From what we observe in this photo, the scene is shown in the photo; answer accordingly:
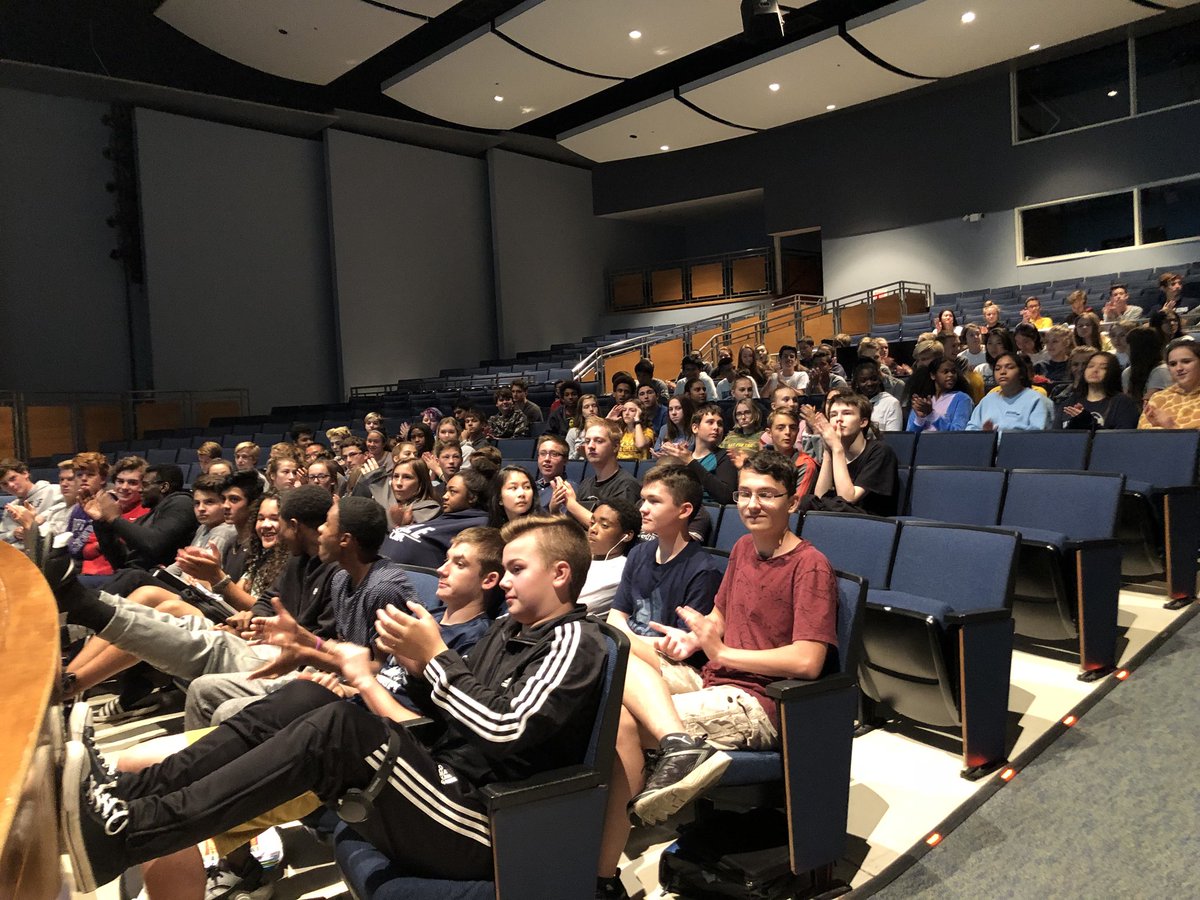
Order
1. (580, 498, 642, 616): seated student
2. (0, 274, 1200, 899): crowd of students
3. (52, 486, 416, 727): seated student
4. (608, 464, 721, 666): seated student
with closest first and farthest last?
1. (0, 274, 1200, 899): crowd of students
2. (52, 486, 416, 727): seated student
3. (608, 464, 721, 666): seated student
4. (580, 498, 642, 616): seated student

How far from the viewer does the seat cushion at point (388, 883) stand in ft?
4.44

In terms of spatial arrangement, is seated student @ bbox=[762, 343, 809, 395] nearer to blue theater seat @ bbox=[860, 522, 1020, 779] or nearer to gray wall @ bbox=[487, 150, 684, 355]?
Result: blue theater seat @ bbox=[860, 522, 1020, 779]

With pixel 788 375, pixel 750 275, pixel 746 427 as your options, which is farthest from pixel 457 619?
pixel 750 275

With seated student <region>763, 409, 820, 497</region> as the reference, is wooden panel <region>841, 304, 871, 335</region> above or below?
above

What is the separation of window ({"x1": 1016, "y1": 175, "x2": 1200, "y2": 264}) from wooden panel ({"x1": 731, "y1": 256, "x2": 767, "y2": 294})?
3.66 m

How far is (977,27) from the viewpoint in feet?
29.1

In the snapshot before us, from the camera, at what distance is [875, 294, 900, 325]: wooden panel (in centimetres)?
1096

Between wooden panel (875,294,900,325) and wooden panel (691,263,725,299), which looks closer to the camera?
wooden panel (875,294,900,325)

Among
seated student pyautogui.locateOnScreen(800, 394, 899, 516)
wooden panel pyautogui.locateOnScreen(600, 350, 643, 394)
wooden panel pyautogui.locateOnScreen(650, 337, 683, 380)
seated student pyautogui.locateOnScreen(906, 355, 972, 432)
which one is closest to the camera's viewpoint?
seated student pyautogui.locateOnScreen(800, 394, 899, 516)

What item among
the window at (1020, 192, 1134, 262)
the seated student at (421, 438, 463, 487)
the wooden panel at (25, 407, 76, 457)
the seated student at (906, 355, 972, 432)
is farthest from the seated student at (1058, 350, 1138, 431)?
the wooden panel at (25, 407, 76, 457)

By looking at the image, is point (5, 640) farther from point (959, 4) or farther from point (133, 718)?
point (959, 4)

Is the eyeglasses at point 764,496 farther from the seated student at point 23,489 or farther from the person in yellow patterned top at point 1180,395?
the seated student at point 23,489

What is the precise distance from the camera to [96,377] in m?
9.71

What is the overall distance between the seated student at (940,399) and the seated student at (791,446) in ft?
3.69
